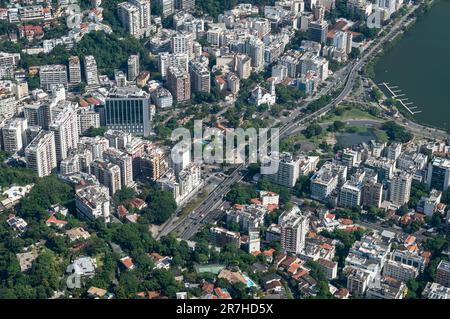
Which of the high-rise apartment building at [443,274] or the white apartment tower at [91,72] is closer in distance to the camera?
the high-rise apartment building at [443,274]

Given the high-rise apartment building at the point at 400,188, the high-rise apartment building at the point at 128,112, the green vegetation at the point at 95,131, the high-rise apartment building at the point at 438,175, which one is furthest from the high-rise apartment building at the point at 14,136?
the high-rise apartment building at the point at 438,175

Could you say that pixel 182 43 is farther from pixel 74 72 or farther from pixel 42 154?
pixel 42 154

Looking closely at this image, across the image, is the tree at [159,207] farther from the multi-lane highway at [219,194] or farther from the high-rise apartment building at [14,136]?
the high-rise apartment building at [14,136]

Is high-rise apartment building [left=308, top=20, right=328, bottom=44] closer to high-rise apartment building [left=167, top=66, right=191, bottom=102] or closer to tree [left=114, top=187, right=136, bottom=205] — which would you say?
high-rise apartment building [left=167, top=66, right=191, bottom=102]

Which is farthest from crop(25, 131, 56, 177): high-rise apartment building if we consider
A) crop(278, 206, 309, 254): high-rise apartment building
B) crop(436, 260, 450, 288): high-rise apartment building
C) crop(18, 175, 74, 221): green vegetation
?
crop(436, 260, 450, 288): high-rise apartment building

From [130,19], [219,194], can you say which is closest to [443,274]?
[219,194]

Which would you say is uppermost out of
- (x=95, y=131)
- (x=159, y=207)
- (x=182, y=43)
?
(x=182, y=43)
